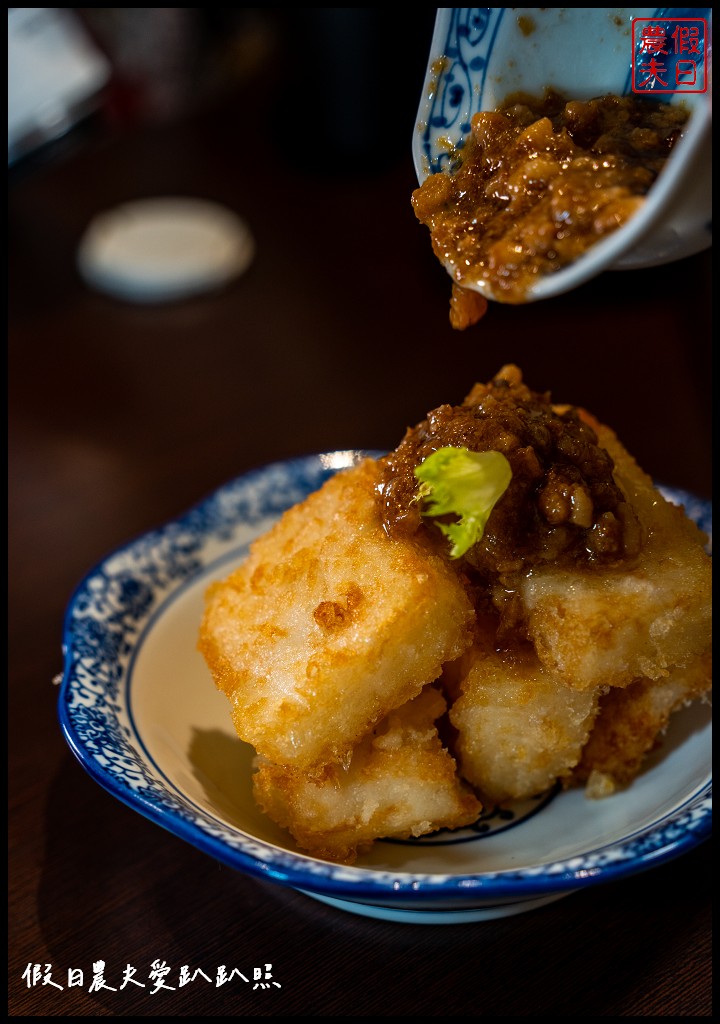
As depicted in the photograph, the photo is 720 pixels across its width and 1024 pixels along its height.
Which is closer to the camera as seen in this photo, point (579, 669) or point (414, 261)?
point (579, 669)

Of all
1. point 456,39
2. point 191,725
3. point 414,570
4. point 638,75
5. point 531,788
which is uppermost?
point 456,39

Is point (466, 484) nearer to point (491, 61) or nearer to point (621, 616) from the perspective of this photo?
point (621, 616)

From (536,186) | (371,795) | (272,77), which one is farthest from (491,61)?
(272,77)

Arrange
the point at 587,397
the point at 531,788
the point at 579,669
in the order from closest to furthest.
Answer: the point at 579,669, the point at 531,788, the point at 587,397

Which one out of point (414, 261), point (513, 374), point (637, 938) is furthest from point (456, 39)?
point (414, 261)

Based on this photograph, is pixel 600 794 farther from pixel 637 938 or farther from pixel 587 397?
pixel 587 397

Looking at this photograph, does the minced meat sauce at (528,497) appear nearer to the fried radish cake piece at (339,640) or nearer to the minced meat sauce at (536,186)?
the fried radish cake piece at (339,640)
